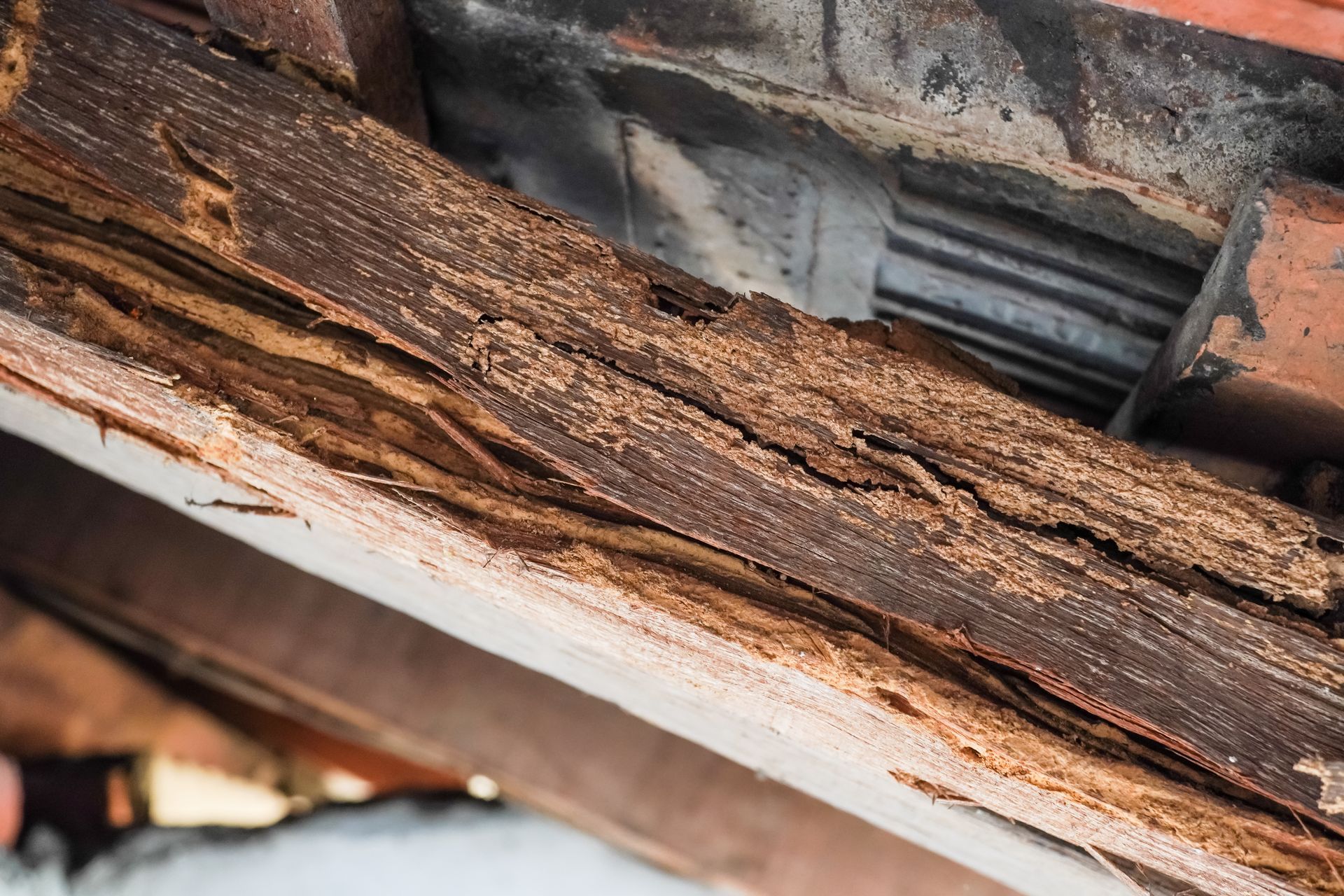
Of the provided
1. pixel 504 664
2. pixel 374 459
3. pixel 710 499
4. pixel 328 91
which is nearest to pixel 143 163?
pixel 328 91

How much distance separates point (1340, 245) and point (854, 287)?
830 mm

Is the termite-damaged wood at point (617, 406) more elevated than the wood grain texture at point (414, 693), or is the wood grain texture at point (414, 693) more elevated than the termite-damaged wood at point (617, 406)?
the termite-damaged wood at point (617, 406)

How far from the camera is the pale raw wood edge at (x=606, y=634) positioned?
3.53 feet

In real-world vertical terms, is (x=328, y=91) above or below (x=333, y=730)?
above

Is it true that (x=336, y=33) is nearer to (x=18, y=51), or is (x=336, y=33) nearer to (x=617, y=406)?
(x=18, y=51)

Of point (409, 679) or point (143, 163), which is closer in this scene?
point (143, 163)

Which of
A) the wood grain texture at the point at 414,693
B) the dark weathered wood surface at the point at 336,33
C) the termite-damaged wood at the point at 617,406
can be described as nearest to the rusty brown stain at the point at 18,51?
the termite-damaged wood at the point at 617,406

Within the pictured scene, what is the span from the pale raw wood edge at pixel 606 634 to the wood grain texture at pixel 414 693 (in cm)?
44

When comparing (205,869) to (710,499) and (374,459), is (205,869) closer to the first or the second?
(374,459)

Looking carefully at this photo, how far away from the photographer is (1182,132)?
1.15 meters

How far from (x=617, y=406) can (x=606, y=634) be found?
297 millimetres

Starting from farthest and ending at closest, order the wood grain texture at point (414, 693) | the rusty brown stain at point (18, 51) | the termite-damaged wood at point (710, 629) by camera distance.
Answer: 1. the wood grain texture at point (414, 693)
2. the rusty brown stain at point (18, 51)
3. the termite-damaged wood at point (710, 629)

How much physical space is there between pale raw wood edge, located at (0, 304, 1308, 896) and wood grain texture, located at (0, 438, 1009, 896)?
438 mm

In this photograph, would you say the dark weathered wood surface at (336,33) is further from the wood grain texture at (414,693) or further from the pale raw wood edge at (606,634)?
the wood grain texture at (414,693)
